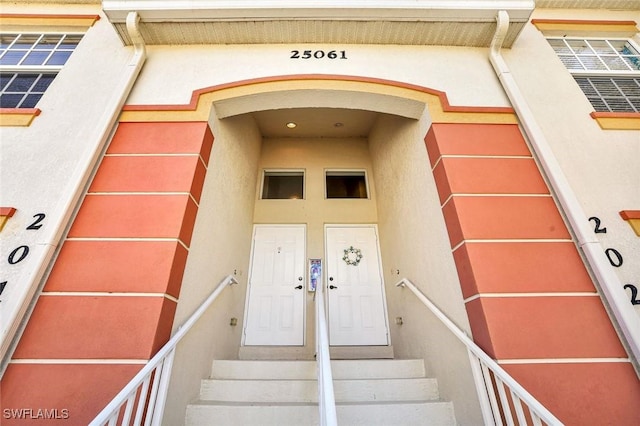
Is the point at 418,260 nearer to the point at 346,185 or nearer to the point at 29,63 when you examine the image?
the point at 346,185

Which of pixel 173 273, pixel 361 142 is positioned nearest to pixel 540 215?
pixel 173 273

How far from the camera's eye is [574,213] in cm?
184

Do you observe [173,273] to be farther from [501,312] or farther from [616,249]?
[616,249]

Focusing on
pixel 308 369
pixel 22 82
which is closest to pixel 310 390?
pixel 308 369

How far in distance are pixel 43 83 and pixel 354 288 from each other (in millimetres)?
4039

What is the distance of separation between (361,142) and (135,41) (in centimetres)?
317

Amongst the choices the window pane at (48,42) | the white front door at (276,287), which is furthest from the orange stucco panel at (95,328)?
the window pane at (48,42)

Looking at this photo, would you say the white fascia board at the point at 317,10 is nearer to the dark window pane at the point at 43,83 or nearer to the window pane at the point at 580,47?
the dark window pane at the point at 43,83

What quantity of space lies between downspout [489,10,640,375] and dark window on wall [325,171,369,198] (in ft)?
7.21

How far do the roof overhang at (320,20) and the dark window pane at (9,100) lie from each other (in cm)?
113

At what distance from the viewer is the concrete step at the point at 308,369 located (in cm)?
225

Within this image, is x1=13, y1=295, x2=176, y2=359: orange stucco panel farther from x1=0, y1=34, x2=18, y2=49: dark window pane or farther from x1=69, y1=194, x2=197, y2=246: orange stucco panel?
x1=0, y1=34, x2=18, y2=49: dark window pane

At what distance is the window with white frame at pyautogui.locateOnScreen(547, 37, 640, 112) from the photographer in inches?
104

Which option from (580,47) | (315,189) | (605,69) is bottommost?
(315,189)
